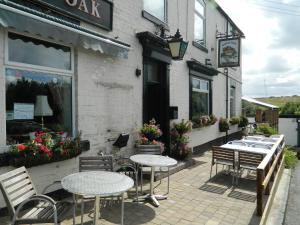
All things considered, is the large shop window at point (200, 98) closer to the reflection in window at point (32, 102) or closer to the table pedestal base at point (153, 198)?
the table pedestal base at point (153, 198)

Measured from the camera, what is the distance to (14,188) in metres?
3.24

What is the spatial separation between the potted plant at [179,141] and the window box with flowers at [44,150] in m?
3.59

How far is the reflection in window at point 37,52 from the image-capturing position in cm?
428

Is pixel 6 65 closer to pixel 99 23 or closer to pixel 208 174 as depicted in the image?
pixel 99 23

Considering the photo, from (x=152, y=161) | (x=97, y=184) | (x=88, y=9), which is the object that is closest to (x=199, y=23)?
(x=88, y=9)

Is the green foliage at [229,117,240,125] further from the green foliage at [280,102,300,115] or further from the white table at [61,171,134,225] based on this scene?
the green foliage at [280,102,300,115]

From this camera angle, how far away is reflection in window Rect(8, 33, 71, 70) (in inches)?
168

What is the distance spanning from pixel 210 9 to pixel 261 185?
9.52 meters

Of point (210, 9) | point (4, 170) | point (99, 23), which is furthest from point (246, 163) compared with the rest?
point (210, 9)

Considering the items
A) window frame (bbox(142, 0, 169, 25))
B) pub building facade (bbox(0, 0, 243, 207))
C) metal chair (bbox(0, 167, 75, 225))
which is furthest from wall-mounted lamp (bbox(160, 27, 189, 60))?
metal chair (bbox(0, 167, 75, 225))

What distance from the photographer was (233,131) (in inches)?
605

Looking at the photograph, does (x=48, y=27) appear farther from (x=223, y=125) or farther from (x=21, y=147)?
(x=223, y=125)

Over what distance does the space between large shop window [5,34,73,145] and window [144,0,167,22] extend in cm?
323

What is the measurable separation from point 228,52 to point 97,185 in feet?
34.0
